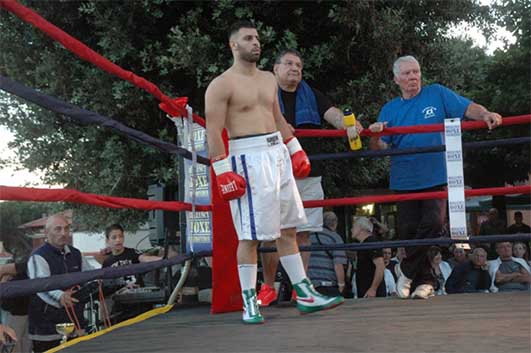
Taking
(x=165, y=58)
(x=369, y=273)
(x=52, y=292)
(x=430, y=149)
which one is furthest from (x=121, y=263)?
(x=430, y=149)

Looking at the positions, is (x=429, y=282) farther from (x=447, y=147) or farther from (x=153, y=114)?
(x=153, y=114)

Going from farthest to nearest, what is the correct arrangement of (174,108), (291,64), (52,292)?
(52,292)
(291,64)
(174,108)

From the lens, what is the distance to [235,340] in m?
2.17

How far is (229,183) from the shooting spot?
2.56 metres

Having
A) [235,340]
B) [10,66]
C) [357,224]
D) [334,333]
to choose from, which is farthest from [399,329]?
[10,66]

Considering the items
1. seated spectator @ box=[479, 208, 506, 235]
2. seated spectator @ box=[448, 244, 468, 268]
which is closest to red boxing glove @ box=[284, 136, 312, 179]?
seated spectator @ box=[448, 244, 468, 268]

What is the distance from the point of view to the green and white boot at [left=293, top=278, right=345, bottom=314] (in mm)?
2783

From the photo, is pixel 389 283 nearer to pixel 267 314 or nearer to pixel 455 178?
pixel 455 178

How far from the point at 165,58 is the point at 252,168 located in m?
3.38

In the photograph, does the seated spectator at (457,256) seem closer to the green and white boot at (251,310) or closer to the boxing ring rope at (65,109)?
the green and white boot at (251,310)

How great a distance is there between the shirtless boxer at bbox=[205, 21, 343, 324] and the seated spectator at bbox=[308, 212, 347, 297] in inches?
57.8

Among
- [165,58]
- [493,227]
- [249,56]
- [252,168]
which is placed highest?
[165,58]

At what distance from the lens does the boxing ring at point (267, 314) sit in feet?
5.93

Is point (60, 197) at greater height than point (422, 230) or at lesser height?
greater
